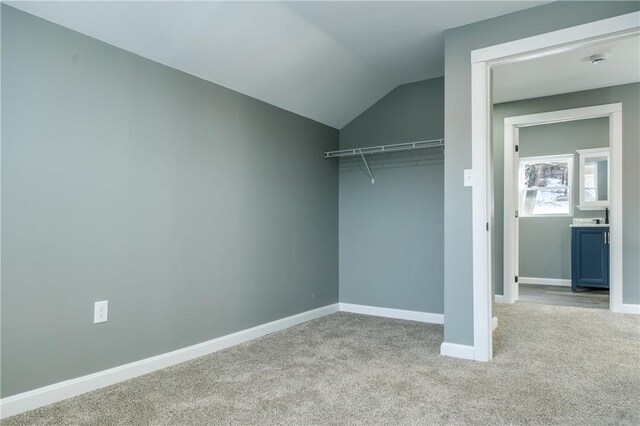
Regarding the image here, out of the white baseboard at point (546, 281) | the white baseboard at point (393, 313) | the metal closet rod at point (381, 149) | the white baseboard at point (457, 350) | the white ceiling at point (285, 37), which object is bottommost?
the white baseboard at point (546, 281)

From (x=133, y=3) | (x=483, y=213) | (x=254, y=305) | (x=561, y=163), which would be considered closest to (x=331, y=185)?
(x=254, y=305)

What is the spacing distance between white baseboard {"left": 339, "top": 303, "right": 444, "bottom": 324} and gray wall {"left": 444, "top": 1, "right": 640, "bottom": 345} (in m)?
0.96

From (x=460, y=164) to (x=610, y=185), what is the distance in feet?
7.89

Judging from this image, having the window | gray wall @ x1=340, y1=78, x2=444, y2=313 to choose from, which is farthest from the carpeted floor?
the window

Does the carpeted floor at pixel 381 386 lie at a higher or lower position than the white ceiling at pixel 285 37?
lower

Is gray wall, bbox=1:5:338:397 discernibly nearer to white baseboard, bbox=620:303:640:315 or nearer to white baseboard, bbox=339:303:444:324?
white baseboard, bbox=339:303:444:324

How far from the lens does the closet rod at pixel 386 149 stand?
356 centimetres

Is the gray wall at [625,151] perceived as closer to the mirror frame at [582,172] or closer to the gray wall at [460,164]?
the mirror frame at [582,172]

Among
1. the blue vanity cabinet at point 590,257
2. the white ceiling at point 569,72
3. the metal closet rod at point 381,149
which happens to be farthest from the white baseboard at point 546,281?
the metal closet rod at point 381,149

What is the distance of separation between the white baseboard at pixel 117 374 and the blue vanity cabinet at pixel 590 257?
4.27 meters

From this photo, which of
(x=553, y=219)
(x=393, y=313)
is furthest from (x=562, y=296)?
(x=393, y=313)

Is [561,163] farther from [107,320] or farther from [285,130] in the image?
[107,320]

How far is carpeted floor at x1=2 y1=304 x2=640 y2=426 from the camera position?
1.86 metres

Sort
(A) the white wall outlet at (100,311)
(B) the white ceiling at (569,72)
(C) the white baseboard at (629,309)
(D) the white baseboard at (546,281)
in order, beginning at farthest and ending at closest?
(D) the white baseboard at (546,281), (C) the white baseboard at (629,309), (B) the white ceiling at (569,72), (A) the white wall outlet at (100,311)
